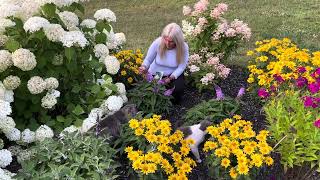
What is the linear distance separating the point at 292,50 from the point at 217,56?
94cm

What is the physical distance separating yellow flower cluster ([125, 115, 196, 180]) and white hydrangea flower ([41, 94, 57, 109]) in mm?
748

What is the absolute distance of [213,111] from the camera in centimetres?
433

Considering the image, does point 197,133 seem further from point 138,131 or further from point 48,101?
point 48,101

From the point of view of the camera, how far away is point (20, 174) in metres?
3.12

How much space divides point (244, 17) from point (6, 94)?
21.5ft

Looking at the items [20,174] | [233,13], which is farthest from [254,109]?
Result: [233,13]

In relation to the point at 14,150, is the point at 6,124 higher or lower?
higher

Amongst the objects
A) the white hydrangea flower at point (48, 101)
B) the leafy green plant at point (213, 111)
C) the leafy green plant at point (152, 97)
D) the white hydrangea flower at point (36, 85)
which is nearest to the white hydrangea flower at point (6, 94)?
the white hydrangea flower at point (36, 85)

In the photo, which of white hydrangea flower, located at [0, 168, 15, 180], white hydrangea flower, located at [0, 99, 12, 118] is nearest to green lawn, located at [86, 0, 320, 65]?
white hydrangea flower, located at [0, 99, 12, 118]

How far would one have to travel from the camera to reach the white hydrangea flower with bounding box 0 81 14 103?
348cm

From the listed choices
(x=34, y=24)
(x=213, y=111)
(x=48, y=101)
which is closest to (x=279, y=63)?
(x=213, y=111)

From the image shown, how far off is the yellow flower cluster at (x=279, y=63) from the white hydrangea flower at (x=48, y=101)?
1.93 metres

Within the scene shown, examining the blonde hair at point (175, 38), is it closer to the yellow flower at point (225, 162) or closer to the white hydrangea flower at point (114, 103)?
the white hydrangea flower at point (114, 103)

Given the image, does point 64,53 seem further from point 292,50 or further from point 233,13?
point 233,13
